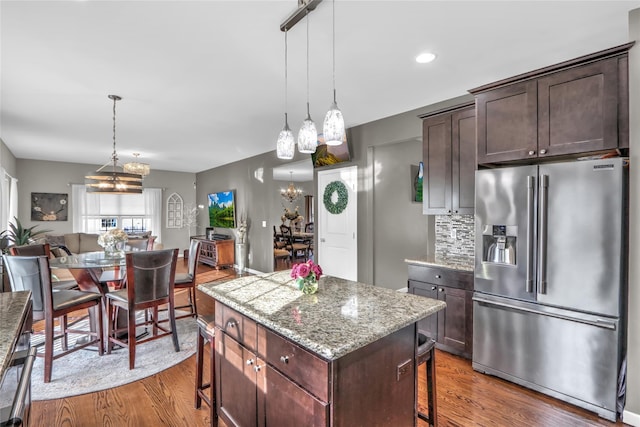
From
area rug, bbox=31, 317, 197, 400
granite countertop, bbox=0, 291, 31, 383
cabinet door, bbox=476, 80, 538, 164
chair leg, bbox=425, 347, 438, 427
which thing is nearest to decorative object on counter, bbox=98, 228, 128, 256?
area rug, bbox=31, 317, 197, 400

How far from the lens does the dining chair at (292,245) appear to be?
8375mm

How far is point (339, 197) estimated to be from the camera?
4.83 m

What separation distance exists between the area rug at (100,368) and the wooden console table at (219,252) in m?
3.93

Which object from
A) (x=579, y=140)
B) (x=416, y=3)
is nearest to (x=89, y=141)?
(x=416, y=3)

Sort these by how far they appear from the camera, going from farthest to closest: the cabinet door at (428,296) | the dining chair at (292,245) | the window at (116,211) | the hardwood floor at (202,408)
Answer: the dining chair at (292,245)
the window at (116,211)
the cabinet door at (428,296)
the hardwood floor at (202,408)

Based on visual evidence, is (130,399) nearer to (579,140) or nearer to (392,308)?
(392,308)

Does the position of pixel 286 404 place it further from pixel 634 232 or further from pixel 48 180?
pixel 48 180

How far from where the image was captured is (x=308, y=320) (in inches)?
53.7

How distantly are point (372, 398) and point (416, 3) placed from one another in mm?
2136

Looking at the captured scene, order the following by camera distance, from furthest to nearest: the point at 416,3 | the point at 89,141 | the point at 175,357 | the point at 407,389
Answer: the point at 89,141 < the point at 175,357 < the point at 416,3 < the point at 407,389

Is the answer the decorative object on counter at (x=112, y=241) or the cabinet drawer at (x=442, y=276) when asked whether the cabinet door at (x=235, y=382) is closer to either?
the cabinet drawer at (x=442, y=276)

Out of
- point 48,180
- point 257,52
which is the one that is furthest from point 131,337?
point 48,180

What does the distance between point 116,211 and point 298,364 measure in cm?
888

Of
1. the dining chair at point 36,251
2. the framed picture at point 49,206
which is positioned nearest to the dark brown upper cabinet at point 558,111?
the dining chair at point 36,251
